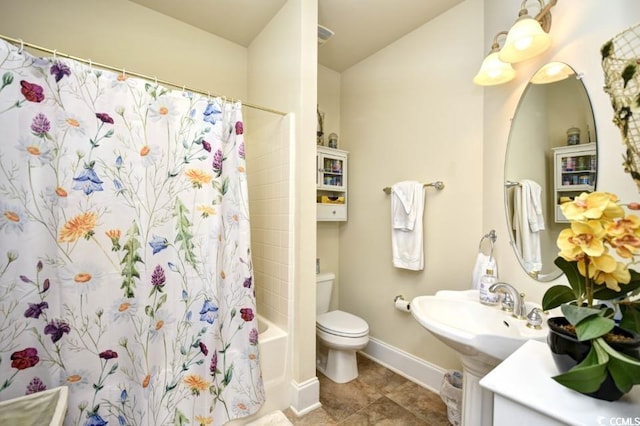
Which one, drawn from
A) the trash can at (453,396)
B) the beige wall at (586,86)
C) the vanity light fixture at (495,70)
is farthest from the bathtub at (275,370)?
the vanity light fixture at (495,70)

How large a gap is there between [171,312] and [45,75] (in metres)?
1.09

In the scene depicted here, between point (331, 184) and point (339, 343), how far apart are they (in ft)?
4.13

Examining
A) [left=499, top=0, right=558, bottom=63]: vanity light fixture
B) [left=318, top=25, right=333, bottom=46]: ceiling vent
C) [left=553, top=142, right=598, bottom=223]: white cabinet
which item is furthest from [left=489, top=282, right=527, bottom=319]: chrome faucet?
[left=318, top=25, right=333, bottom=46]: ceiling vent

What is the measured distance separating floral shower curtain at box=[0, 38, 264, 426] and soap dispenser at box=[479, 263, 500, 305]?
1.21 m

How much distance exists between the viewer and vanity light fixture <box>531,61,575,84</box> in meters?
1.20

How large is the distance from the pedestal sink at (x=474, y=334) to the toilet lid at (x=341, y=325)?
670mm

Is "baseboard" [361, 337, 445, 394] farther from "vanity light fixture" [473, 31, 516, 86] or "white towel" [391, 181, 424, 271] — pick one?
"vanity light fixture" [473, 31, 516, 86]

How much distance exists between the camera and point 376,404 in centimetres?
170

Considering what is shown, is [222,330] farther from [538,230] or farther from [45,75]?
[538,230]

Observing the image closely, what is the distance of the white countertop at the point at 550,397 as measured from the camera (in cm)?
54

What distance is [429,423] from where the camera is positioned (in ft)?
5.06

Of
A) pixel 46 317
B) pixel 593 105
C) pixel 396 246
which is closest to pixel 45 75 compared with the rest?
pixel 46 317

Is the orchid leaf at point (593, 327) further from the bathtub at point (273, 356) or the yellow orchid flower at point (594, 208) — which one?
the bathtub at point (273, 356)

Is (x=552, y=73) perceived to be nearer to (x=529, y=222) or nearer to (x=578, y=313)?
(x=529, y=222)
